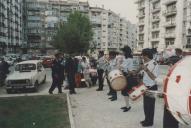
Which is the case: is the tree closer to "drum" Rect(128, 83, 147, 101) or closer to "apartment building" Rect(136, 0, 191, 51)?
"apartment building" Rect(136, 0, 191, 51)

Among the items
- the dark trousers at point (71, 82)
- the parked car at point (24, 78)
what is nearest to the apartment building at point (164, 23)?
the parked car at point (24, 78)

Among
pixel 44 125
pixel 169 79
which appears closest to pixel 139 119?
pixel 44 125

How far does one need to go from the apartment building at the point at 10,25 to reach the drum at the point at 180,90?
247 feet

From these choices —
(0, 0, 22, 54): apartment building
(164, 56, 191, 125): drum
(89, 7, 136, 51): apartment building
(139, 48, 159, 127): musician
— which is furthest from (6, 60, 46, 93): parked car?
(89, 7, 136, 51): apartment building

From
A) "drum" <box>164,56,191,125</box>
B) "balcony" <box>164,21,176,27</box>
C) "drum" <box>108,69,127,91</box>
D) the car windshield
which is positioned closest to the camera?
"drum" <box>164,56,191,125</box>

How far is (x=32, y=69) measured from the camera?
63.2 feet

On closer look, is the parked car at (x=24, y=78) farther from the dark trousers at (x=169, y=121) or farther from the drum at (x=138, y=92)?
the dark trousers at (x=169, y=121)

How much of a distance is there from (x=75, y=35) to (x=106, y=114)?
57221 millimetres

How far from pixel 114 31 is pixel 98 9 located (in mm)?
21748

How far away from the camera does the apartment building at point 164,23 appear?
2884 inches

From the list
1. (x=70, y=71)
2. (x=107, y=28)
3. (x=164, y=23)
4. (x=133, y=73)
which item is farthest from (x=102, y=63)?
(x=107, y=28)

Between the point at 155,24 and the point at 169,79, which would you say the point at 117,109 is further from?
the point at 155,24

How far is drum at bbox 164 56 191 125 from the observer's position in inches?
159

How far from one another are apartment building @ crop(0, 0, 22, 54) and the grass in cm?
6592
